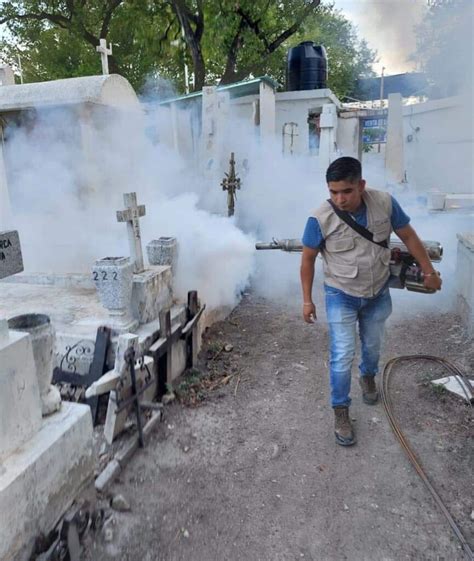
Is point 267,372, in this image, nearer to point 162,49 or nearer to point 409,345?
point 409,345

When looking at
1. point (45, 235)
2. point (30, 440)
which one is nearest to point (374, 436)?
point (30, 440)

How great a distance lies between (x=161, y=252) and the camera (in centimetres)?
441

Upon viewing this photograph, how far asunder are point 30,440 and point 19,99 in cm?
493

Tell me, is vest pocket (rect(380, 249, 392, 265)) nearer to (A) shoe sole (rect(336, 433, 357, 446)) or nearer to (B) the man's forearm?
(B) the man's forearm

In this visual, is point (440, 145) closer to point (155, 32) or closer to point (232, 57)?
point (232, 57)

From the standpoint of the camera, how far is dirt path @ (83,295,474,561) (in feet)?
7.77

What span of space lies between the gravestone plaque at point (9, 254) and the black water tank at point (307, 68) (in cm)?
1254

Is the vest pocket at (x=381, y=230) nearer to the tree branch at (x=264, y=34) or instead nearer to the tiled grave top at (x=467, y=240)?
→ the tiled grave top at (x=467, y=240)

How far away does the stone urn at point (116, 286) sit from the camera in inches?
141

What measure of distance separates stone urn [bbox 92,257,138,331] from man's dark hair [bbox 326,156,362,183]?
1.83 meters

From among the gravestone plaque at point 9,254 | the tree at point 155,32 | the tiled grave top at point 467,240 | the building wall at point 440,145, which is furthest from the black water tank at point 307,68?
the gravestone plaque at point 9,254

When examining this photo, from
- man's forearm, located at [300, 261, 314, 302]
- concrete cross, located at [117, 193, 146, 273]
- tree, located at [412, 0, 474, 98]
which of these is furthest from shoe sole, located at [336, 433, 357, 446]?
tree, located at [412, 0, 474, 98]

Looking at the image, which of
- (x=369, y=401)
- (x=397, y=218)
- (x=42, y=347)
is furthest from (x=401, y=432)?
(x=42, y=347)

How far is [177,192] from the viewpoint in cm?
791
